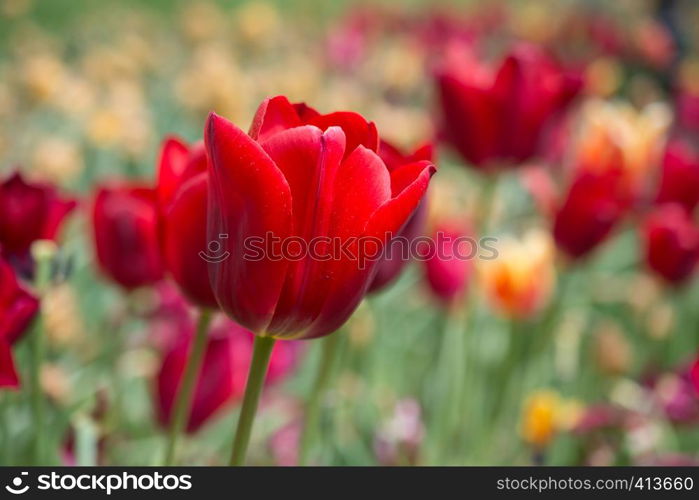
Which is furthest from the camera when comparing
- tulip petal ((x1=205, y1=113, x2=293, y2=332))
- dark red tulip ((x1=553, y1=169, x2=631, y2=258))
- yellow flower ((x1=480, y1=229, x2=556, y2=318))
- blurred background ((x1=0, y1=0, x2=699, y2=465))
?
yellow flower ((x1=480, y1=229, x2=556, y2=318))

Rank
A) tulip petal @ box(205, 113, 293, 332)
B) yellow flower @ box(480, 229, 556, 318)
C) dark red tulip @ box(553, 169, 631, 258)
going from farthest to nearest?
yellow flower @ box(480, 229, 556, 318)
dark red tulip @ box(553, 169, 631, 258)
tulip petal @ box(205, 113, 293, 332)

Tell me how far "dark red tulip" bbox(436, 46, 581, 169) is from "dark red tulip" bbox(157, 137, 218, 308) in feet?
1.29

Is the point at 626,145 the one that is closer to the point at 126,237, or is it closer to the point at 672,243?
the point at 672,243

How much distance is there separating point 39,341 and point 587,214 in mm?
512

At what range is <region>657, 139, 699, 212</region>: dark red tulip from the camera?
0.87 meters

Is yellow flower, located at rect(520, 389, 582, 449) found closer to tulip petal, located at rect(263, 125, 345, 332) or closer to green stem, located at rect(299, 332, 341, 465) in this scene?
green stem, located at rect(299, 332, 341, 465)

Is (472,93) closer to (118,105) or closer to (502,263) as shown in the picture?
(502,263)

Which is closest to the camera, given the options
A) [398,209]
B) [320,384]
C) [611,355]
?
[398,209]

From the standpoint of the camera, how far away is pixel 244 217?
354 millimetres

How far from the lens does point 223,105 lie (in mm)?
1387

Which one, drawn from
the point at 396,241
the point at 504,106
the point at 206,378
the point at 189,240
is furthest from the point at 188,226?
the point at 504,106

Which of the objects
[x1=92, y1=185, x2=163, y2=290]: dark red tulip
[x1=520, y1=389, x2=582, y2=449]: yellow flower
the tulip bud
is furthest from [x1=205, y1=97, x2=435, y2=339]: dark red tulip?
the tulip bud

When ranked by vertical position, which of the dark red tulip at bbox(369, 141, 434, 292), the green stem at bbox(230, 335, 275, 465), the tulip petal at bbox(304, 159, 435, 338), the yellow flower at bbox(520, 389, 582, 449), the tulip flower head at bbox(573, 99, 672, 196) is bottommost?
the green stem at bbox(230, 335, 275, 465)
